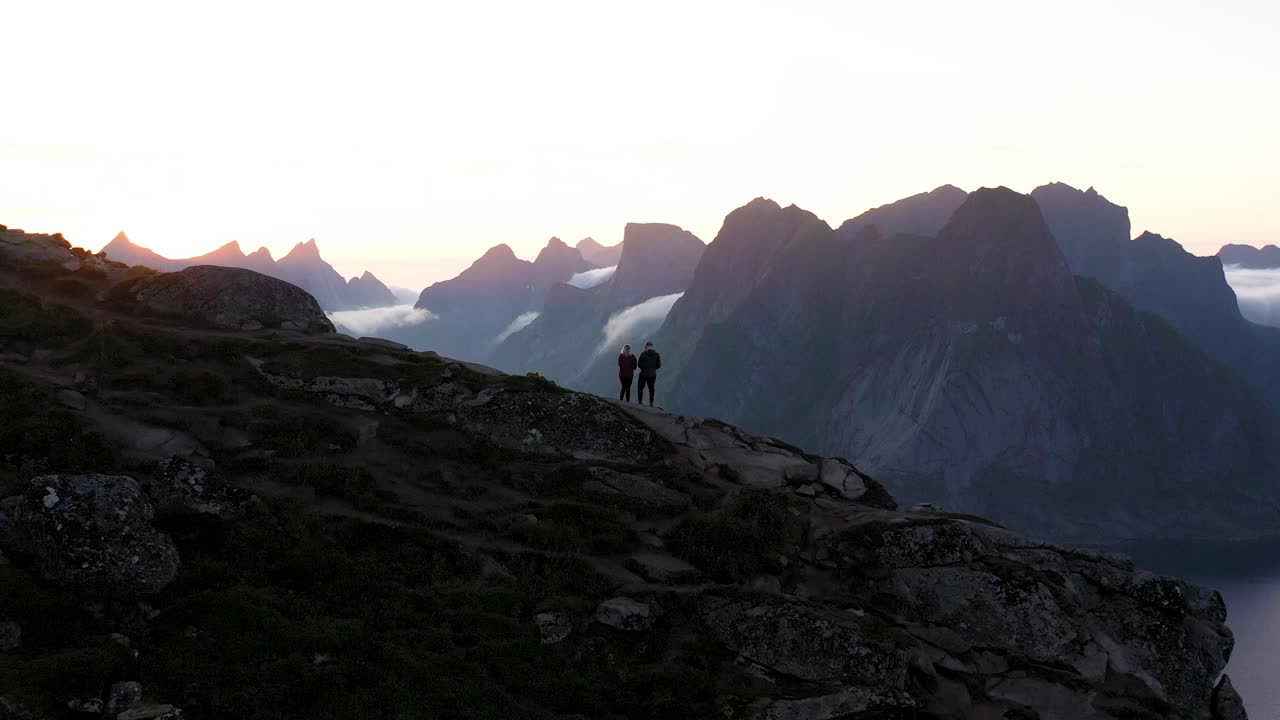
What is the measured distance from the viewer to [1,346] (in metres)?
35.2

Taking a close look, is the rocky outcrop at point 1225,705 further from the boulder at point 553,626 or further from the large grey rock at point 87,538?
the large grey rock at point 87,538

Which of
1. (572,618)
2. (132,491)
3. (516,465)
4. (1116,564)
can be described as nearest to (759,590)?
(572,618)

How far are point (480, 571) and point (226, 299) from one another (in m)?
28.7

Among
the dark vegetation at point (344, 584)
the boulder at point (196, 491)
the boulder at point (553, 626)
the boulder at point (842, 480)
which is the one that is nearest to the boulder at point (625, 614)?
the dark vegetation at point (344, 584)

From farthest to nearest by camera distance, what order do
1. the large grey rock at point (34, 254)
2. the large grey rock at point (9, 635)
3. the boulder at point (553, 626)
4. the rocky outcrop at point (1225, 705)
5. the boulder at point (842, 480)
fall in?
1. the large grey rock at point (34, 254)
2. the boulder at point (842, 480)
3. the rocky outcrop at point (1225, 705)
4. the boulder at point (553, 626)
5. the large grey rock at point (9, 635)

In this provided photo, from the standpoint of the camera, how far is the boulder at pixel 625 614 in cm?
2081

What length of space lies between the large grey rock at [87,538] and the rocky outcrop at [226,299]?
25.2 m

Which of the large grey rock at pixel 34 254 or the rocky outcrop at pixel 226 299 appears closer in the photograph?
the rocky outcrop at pixel 226 299

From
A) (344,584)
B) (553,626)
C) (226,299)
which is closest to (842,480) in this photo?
(553,626)

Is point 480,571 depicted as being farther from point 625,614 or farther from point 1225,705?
point 1225,705

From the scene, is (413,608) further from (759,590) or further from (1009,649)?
(1009,649)

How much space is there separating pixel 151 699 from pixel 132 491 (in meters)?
→ 5.91

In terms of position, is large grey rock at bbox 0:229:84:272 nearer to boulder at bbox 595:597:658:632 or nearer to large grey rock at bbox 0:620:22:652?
large grey rock at bbox 0:620:22:652

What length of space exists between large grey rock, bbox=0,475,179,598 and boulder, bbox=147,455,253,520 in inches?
110
